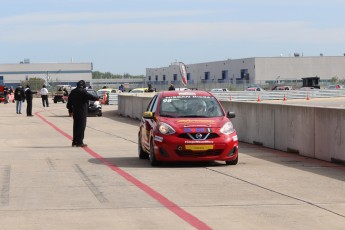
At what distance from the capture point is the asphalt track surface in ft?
29.6

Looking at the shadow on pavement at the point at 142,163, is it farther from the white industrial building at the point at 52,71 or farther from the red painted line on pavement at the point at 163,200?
the white industrial building at the point at 52,71

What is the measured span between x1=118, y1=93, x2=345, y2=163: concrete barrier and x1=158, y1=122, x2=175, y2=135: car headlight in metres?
3.49

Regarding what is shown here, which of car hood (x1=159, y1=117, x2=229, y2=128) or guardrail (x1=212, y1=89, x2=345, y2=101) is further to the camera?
guardrail (x1=212, y1=89, x2=345, y2=101)

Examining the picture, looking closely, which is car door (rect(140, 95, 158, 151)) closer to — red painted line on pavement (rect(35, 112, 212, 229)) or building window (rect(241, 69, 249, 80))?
red painted line on pavement (rect(35, 112, 212, 229))

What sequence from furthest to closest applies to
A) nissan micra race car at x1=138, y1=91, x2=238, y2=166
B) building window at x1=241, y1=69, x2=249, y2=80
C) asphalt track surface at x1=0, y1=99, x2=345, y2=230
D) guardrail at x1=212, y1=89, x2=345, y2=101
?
1. building window at x1=241, y1=69, x2=249, y2=80
2. guardrail at x1=212, y1=89, x2=345, y2=101
3. nissan micra race car at x1=138, y1=91, x2=238, y2=166
4. asphalt track surface at x1=0, y1=99, x2=345, y2=230

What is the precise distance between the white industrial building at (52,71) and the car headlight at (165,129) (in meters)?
166

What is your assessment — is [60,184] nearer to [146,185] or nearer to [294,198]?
[146,185]

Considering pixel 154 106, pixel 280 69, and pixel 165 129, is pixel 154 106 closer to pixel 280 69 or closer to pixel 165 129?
pixel 165 129

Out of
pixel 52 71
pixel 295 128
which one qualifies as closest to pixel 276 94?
pixel 295 128

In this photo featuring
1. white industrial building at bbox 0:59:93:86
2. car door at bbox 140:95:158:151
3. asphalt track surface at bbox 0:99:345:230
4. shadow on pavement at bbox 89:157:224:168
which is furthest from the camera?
white industrial building at bbox 0:59:93:86

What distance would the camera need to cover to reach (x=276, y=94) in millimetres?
63250

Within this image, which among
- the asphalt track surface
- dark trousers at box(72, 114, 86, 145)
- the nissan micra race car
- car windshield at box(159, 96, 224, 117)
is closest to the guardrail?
dark trousers at box(72, 114, 86, 145)

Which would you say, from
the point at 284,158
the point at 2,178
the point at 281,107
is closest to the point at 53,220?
the point at 2,178

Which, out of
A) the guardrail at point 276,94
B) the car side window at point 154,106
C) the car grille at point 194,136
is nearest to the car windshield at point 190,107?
the car side window at point 154,106
